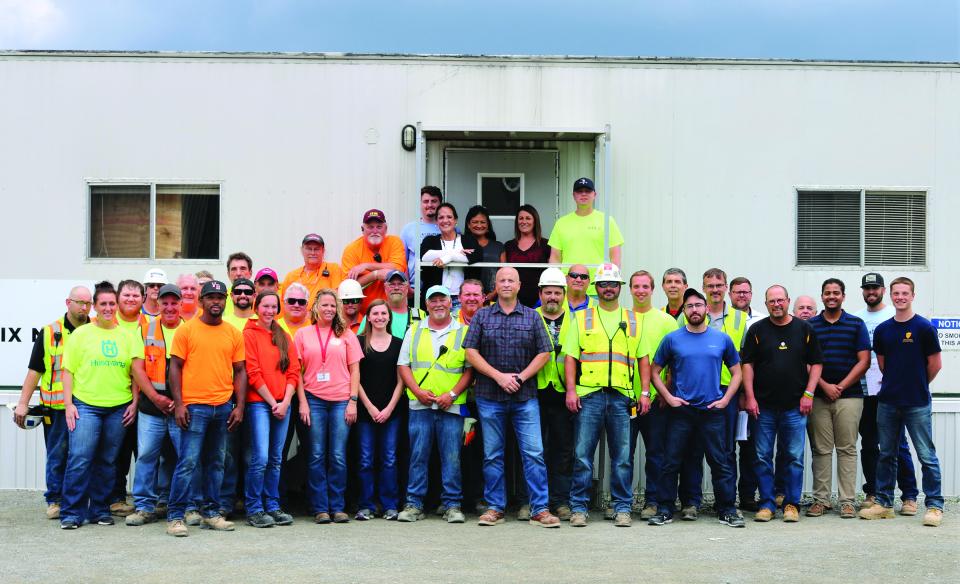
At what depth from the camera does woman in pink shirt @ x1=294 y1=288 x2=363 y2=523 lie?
854 centimetres

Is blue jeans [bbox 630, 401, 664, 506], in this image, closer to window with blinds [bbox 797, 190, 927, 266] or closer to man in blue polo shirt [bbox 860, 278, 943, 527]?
man in blue polo shirt [bbox 860, 278, 943, 527]

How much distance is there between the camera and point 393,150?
1034 centimetres

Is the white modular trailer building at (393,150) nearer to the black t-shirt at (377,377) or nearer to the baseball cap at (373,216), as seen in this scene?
the baseball cap at (373,216)

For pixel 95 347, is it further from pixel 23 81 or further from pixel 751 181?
pixel 751 181

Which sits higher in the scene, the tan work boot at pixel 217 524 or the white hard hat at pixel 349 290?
the white hard hat at pixel 349 290

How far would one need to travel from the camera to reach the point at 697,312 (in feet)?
28.1

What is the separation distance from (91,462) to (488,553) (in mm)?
3137

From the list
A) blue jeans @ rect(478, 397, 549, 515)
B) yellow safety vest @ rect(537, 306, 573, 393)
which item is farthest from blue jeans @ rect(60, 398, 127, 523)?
yellow safety vest @ rect(537, 306, 573, 393)

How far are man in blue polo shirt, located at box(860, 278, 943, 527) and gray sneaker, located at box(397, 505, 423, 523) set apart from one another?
3.57m

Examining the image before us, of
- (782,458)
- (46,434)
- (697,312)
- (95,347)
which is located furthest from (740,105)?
(46,434)

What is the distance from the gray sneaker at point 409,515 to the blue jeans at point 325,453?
1.54ft

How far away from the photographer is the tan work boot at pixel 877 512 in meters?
8.93

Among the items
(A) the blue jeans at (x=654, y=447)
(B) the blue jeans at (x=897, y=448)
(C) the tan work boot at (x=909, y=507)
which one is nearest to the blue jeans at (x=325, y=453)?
(A) the blue jeans at (x=654, y=447)

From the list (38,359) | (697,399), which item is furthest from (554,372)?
(38,359)
